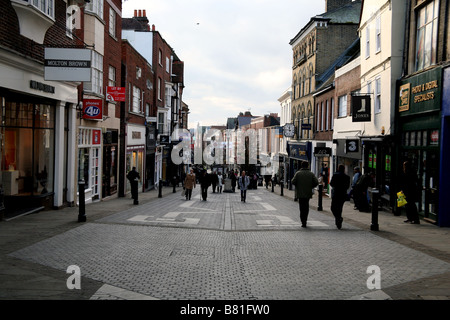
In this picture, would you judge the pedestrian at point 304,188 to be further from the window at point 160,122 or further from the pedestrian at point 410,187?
the window at point 160,122

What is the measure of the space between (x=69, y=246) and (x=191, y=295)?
3814 millimetres

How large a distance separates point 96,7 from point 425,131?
1443 centimetres

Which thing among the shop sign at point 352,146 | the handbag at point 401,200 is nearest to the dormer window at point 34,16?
the handbag at point 401,200

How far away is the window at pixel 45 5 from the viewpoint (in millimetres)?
12124

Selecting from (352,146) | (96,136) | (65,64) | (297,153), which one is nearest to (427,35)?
(352,146)

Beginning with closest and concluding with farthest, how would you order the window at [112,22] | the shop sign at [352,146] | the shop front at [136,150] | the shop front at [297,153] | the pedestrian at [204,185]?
the window at [112,22] → the shop sign at [352,146] → the pedestrian at [204,185] → the shop front at [136,150] → the shop front at [297,153]

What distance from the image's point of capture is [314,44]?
124 feet

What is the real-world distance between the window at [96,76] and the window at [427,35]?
42.4 ft

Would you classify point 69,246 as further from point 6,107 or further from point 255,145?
point 255,145

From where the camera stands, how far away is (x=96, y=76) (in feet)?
65.4

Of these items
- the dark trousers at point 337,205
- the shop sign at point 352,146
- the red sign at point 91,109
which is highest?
the red sign at point 91,109

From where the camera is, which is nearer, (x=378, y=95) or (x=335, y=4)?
(x=378, y=95)

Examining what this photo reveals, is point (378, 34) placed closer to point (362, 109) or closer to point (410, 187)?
point (362, 109)

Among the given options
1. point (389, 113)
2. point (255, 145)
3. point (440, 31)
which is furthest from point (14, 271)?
point (255, 145)
